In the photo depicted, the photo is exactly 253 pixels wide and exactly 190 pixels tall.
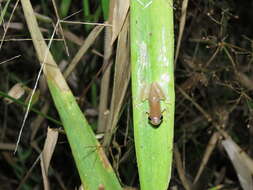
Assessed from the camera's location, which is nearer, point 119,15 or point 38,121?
point 119,15

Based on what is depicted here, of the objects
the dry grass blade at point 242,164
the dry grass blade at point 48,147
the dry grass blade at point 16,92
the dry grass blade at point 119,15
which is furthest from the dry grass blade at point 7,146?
the dry grass blade at point 119,15

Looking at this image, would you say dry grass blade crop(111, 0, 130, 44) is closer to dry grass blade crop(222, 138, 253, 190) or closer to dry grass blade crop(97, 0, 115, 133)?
dry grass blade crop(97, 0, 115, 133)

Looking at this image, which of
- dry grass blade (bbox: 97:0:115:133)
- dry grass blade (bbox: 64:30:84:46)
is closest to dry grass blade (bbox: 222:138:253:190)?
dry grass blade (bbox: 97:0:115:133)

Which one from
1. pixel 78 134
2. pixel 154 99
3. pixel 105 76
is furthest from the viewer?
pixel 105 76

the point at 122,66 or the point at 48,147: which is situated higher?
the point at 122,66

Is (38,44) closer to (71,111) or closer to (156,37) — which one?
(71,111)

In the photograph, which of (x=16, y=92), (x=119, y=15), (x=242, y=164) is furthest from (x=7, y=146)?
(x=119, y=15)

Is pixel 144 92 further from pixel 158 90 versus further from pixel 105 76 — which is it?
pixel 105 76
